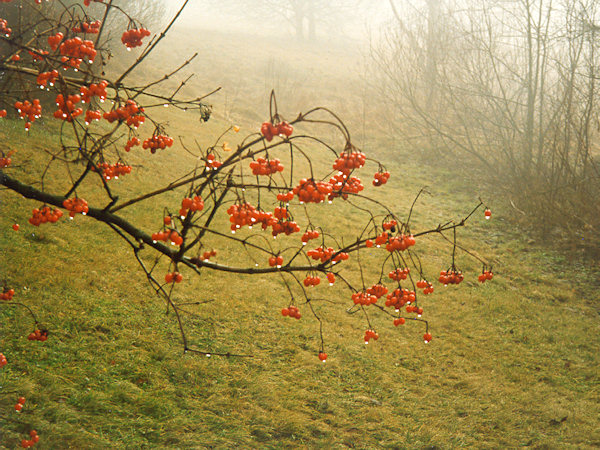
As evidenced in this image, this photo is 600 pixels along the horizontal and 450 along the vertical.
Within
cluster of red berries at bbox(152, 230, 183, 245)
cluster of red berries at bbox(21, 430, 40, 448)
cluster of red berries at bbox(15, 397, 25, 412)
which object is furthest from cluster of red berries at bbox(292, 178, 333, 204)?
cluster of red berries at bbox(15, 397, 25, 412)

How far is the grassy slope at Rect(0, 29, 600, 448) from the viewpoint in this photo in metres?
3.22

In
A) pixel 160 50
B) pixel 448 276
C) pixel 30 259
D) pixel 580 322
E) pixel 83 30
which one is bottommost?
pixel 580 322

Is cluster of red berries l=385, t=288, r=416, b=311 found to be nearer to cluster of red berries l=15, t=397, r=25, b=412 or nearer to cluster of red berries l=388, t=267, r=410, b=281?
cluster of red berries l=388, t=267, r=410, b=281

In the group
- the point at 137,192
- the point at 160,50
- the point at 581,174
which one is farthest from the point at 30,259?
the point at 160,50

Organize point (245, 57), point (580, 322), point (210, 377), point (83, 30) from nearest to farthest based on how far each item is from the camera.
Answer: point (83, 30)
point (210, 377)
point (580, 322)
point (245, 57)

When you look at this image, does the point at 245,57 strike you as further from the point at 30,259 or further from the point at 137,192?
the point at 30,259

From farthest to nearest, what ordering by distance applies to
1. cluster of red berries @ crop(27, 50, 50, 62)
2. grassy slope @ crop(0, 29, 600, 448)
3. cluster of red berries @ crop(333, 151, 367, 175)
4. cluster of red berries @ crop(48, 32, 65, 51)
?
grassy slope @ crop(0, 29, 600, 448) → cluster of red berries @ crop(48, 32, 65, 51) → cluster of red berries @ crop(27, 50, 50, 62) → cluster of red berries @ crop(333, 151, 367, 175)

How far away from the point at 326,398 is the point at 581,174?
5.50m

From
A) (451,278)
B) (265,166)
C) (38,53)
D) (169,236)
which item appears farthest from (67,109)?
(451,278)

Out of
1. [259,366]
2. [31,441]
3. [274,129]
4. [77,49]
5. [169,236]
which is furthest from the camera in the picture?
[259,366]

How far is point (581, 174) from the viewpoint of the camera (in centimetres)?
723

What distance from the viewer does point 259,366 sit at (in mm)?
4027

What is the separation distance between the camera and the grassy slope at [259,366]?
3223mm

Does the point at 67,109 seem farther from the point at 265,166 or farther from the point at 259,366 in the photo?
the point at 259,366
